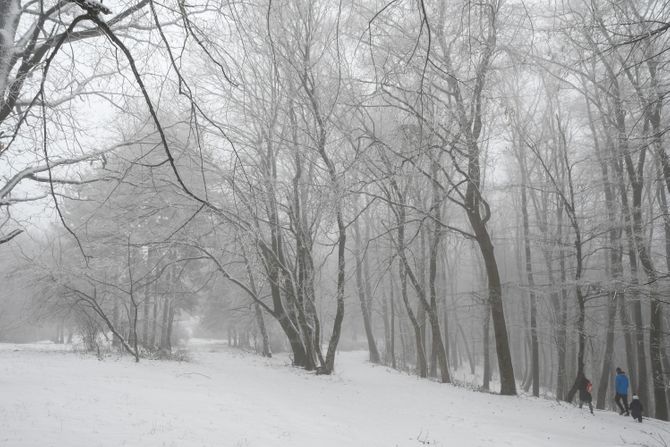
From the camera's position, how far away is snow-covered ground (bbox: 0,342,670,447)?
5.48 m

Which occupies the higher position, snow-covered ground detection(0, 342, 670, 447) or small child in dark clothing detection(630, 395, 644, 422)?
snow-covered ground detection(0, 342, 670, 447)

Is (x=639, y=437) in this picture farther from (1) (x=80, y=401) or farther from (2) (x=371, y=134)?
(1) (x=80, y=401)

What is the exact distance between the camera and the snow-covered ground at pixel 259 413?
5477 mm

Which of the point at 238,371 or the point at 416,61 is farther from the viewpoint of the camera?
the point at 238,371

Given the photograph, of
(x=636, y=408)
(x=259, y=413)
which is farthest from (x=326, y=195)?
(x=636, y=408)

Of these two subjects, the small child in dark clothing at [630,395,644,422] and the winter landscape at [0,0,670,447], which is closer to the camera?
the winter landscape at [0,0,670,447]

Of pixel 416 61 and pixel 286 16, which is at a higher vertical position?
pixel 286 16

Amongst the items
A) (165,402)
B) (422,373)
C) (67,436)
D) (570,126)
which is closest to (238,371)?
(165,402)

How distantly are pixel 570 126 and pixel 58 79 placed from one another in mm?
18915

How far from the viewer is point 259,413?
7.14m

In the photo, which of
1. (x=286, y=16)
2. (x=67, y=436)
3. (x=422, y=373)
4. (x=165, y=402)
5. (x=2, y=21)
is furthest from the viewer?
(x=422, y=373)

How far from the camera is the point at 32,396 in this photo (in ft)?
22.6

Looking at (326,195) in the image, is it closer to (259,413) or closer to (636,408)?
(259,413)

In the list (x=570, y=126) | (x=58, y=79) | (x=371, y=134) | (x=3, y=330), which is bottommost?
(x=3, y=330)
